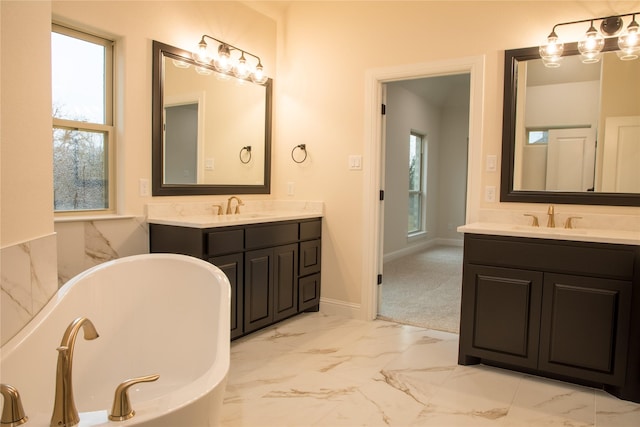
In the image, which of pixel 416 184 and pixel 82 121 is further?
pixel 416 184

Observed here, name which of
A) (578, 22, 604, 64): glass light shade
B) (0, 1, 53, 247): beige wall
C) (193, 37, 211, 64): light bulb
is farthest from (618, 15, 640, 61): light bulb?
(0, 1, 53, 247): beige wall

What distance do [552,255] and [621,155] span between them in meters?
0.87

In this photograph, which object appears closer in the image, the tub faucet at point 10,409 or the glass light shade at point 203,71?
the tub faucet at point 10,409

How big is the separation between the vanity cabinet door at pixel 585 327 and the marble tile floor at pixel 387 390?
0.49 ft

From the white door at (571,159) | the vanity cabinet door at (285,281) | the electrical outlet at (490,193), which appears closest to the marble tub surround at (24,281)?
the vanity cabinet door at (285,281)

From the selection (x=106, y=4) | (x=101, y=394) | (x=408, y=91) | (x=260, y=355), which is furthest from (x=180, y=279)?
(x=408, y=91)

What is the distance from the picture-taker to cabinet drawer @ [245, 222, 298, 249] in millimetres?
3148

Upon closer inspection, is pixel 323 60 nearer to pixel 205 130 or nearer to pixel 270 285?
pixel 205 130

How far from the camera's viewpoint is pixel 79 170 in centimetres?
268

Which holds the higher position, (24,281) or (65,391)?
(24,281)

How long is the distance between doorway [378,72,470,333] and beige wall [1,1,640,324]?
2.91 ft

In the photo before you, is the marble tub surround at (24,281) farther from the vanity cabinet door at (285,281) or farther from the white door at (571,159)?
the white door at (571,159)

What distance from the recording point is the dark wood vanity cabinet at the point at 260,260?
2900mm

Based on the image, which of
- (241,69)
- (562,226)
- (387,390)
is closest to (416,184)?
(241,69)
